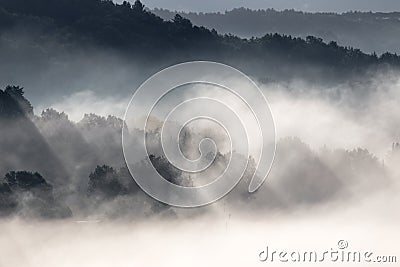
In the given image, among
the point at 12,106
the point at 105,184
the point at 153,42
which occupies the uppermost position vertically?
the point at 153,42

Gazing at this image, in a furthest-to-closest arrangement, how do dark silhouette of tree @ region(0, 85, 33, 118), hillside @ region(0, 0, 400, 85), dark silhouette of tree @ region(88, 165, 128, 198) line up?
hillside @ region(0, 0, 400, 85) → dark silhouette of tree @ region(0, 85, 33, 118) → dark silhouette of tree @ region(88, 165, 128, 198)

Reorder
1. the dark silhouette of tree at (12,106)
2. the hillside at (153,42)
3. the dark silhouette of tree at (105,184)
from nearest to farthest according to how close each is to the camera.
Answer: the dark silhouette of tree at (105,184), the dark silhouette of tree at (12,106), the hillside at (153,42)

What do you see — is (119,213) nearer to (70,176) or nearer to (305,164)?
(70,176)

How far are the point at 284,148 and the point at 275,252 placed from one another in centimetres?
3419

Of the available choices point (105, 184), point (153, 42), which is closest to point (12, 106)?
point (105, 184)

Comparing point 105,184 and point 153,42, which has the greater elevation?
point 153,42

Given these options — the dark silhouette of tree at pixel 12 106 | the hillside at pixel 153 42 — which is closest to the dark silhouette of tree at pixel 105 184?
the dark silhouette of tree at pixel 12 106

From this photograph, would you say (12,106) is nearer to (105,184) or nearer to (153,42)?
(105,184)

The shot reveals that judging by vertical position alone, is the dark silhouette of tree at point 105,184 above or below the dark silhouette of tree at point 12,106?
below

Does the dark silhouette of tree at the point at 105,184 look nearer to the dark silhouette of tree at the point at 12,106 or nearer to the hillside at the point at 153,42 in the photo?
the dark silhouette of tree at the point at 12,106

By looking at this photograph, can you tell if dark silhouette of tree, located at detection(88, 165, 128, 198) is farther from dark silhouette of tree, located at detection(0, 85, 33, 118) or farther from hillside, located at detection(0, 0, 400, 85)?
hillside, located at detection(0, 0, 400, 85)

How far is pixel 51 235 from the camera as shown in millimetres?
53406

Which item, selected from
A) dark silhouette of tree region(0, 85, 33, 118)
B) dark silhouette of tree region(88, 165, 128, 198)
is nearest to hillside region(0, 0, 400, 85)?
dark silhouette of tree region(0, 85, 33, 118)

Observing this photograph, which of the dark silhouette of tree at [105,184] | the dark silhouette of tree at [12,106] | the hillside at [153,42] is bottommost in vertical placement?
the dark silhouette of tree at [105,184]
